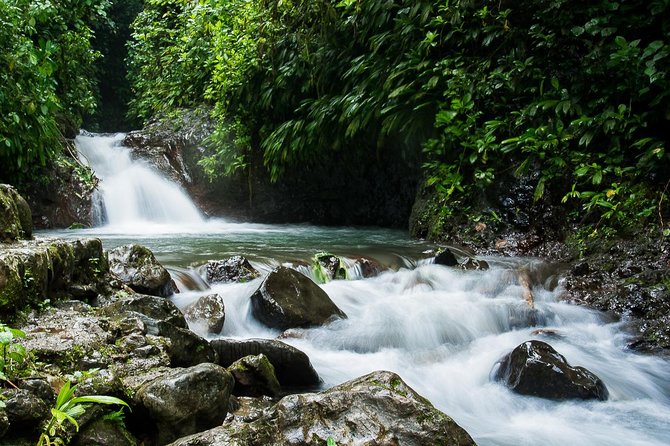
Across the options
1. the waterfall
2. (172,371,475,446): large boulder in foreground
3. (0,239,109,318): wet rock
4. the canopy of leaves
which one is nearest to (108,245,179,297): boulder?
(0,239,109,318): wet rock

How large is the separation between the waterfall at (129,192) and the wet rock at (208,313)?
20.9 feet

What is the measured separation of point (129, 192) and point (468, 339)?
329 inches

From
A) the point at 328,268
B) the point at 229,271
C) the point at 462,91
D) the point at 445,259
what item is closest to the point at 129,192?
the point at 229,271

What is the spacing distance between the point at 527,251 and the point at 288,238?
12.5ft

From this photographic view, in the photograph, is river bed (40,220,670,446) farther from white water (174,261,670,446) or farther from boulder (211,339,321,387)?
boulder (211,339,321,387)

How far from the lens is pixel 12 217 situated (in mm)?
3740

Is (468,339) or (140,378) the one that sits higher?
(140,378)

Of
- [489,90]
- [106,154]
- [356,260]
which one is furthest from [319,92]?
[106,154]

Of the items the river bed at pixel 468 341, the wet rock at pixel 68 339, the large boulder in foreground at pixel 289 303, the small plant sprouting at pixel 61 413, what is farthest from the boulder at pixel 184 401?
the large boulder in foreground at pixel 289 303

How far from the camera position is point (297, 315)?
4.61 metres

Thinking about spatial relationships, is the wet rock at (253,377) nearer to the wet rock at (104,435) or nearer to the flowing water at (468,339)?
the flowing water at (468,339)

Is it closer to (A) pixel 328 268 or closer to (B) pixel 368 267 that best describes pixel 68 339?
(A) pixel 328 268

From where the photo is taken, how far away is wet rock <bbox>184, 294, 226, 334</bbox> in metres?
4.39

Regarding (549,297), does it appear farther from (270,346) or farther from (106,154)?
(106,154)
